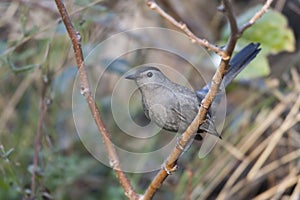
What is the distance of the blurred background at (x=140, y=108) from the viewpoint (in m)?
2.80

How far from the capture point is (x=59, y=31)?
2477 mm

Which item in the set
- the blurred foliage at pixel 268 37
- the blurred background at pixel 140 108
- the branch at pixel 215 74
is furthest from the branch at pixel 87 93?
the blurred foliage at pixel 268 37

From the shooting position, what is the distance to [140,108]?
3.39 meters

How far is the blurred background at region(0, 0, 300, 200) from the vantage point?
2799 mm

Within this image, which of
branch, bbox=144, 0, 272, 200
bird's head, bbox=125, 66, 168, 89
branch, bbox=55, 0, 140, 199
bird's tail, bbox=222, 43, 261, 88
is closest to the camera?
branch, bbox=144, 0, 272, 200

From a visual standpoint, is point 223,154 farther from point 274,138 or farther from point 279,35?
point 279,35

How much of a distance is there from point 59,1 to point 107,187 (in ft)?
7.06

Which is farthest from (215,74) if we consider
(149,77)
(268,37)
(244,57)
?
(268,37)

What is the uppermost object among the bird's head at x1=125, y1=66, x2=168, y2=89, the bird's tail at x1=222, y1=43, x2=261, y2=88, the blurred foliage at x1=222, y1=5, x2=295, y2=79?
the bird's head at x1=125, y1=66, x2=168, y2=89

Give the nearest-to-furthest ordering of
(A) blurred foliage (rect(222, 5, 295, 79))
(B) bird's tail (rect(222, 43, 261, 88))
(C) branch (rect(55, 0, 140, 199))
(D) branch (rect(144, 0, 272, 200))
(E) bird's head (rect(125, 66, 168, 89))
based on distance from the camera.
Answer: (D) branch (rect(144, 0, 272, 200)) → (C) branch (rect(55, 0, 140, 199)) → (E) bird's head (rect(125, 66, 168, 89)) → (B) bird's tail (rect(222, 43, 261, 88)) → (A) blurred foliage (rect(222, 5, 295, 79))

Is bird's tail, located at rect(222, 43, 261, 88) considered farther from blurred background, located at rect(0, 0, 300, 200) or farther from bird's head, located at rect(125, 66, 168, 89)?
blurred background, located at rect(0, 0, 300, 200)

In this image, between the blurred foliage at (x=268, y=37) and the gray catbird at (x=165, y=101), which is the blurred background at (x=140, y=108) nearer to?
the blurred foliage at (x=268, y=37)

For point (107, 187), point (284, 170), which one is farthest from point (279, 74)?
point (107, 187)

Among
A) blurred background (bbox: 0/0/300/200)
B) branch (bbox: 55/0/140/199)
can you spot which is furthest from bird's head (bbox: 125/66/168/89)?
blurred background (bbox: 0/0/300/200)
